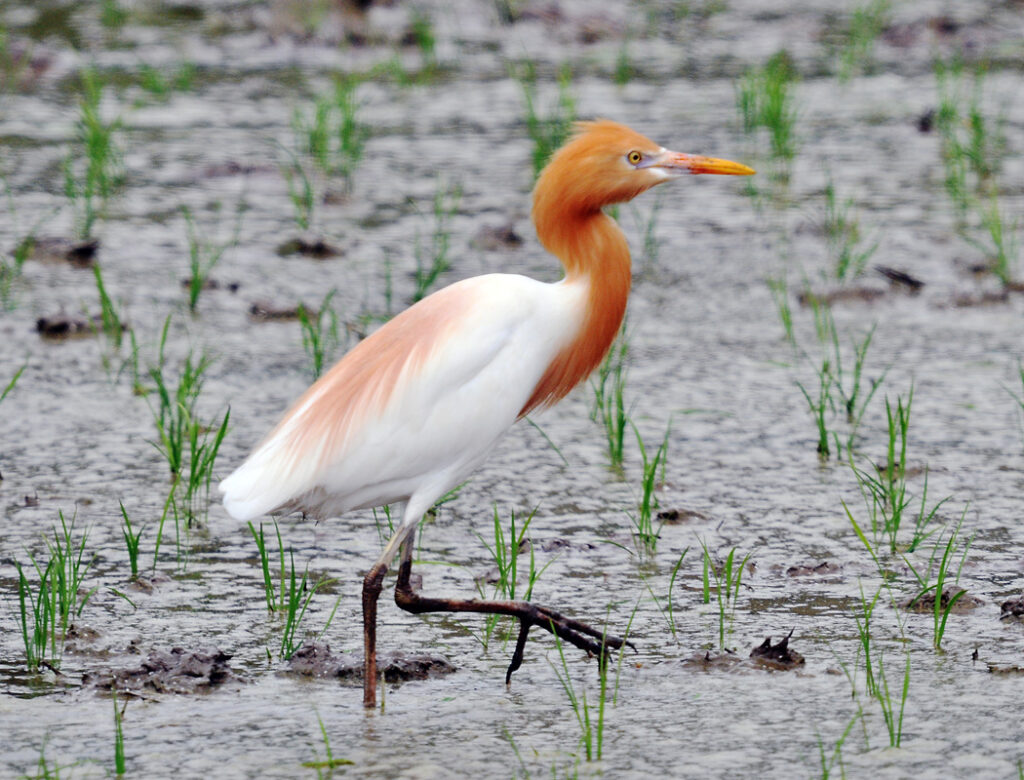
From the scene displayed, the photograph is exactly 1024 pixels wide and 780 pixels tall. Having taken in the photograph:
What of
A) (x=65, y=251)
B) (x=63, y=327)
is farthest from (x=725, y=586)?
(x=65, y=251)

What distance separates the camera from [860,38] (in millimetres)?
12008

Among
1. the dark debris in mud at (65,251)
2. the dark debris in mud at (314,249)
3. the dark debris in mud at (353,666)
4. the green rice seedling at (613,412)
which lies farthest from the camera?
the dark debris in mud at (314,249)

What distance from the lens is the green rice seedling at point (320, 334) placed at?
638 centimetres

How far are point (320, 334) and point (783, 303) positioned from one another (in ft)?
6.13

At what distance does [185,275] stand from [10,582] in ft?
10.9

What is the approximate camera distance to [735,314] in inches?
303

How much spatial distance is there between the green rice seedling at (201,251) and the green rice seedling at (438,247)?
858 millimetres

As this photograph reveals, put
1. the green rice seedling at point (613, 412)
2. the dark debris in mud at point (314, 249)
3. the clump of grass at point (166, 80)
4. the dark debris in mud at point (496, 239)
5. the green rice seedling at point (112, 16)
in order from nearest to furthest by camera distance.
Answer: the green rice seedling at point (613, 412)
the dark debris in mud at point (314, 249)
the dark debris in mud at point (496, 239)
the clump of grass at point (166, 80)
the green rice seedling at point (112, 16)

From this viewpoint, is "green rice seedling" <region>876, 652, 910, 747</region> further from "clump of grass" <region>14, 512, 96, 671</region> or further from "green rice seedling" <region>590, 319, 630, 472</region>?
"clump of grass" <region>14, 512, 96, 671</region>

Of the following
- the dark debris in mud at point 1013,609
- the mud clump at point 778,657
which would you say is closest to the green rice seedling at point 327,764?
the mud clump at point 778,657

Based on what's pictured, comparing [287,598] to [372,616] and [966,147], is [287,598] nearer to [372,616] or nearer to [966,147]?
[372,616]

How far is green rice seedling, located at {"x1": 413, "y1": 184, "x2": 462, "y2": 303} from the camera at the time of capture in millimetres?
6918

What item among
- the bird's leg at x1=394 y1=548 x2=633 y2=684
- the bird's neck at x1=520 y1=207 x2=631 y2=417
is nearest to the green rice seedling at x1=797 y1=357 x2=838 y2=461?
the bird's neck at x1=520 y1=207 x2=631 y2=417

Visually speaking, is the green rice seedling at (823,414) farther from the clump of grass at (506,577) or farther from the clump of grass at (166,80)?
the clump of grass at (166,80)
